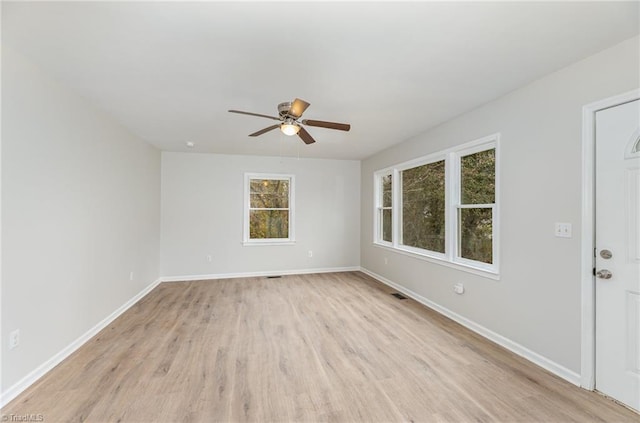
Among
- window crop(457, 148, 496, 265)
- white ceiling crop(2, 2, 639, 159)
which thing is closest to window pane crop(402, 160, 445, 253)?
window crop(457, 148, 496, 265)

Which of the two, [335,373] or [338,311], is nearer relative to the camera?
[335,373]

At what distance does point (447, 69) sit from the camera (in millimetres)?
2334

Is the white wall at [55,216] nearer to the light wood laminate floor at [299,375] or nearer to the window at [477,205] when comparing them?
the light wood laminate floor at [299,375]

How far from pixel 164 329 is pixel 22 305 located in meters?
1.40

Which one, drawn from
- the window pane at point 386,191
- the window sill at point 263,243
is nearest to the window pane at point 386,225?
the window pane at point 386,191

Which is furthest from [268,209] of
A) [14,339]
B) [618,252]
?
[618,252]

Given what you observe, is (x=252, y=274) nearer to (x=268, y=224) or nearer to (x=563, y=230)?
(x=268, y=224)

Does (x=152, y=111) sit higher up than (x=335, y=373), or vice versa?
(x=152, y=111)

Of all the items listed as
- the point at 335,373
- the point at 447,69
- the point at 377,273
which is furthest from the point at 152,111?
the point at 377,273

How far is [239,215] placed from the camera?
588cm

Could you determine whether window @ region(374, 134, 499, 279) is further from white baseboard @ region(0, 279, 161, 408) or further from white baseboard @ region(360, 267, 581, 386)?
white baseboard @ region(0, 279, 161, 408)

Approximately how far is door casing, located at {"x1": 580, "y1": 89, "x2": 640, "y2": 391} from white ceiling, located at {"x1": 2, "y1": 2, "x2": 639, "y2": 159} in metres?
0.59

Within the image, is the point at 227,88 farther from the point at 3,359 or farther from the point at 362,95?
the point at 3,359

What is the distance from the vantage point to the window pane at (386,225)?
18.2ft
